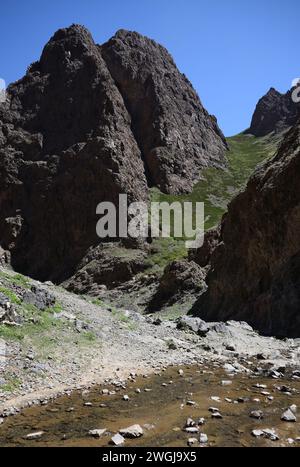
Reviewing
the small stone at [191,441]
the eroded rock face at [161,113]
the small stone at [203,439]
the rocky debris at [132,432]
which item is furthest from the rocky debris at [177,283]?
the eroded rock face at [161,113]

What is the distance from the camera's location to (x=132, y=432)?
11930mm

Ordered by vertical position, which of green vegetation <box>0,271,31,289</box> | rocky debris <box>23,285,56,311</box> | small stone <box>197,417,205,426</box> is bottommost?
small stone <box>197,417,205,426</box>

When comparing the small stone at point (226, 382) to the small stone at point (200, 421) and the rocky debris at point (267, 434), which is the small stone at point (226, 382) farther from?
the rocky debris at point (267, 434)

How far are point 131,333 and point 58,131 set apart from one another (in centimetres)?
10690

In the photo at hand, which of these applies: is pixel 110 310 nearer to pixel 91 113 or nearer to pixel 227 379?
pixel 227 379

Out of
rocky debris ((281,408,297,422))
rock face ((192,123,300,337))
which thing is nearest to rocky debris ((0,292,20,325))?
rocky debris ((281,408,297,422))

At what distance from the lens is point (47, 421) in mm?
13398

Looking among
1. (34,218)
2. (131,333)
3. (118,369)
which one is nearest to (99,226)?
(34,218)

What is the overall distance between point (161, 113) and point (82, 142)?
3548 centimetres

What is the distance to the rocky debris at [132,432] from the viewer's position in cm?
1190

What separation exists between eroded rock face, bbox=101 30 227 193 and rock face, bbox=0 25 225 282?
1.25 ft

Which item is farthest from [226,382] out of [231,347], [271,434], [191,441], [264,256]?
[264,256]

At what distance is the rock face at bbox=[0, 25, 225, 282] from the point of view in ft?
351

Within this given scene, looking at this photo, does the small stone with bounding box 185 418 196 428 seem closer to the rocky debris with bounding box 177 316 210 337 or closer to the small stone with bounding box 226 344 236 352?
the small stone with bounding box 226 344 236 352
